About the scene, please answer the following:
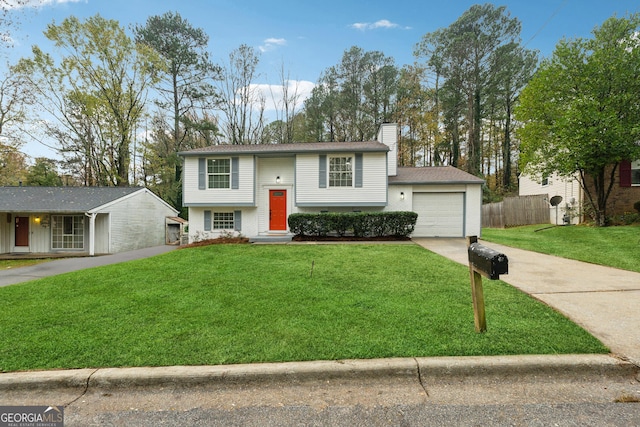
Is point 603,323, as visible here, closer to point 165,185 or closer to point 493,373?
point 493,373

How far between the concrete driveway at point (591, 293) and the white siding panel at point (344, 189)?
17.0 ft

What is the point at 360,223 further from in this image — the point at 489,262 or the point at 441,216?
the point at 489,262

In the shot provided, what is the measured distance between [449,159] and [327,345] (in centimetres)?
2832

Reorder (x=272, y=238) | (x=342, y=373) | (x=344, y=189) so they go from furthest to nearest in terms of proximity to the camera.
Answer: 1. (x=344, y=189)
2. (x=272, y=238)
3. (x=342, y=373)

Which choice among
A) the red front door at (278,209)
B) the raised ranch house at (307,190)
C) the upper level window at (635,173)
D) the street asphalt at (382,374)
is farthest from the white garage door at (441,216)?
the street asphalt at (382,374)

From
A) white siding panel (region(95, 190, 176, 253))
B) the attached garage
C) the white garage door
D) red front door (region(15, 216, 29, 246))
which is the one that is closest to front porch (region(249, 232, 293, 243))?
the attached garage

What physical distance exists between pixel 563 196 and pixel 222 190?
19038 mm

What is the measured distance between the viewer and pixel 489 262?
2.60m

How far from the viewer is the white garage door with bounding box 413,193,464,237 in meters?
12.2

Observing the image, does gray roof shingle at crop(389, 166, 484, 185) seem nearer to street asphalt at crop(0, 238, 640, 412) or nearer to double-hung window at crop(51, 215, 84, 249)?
street asphalt at crop(0, 238, 640, 412)

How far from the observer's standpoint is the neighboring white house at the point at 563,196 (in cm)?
1448

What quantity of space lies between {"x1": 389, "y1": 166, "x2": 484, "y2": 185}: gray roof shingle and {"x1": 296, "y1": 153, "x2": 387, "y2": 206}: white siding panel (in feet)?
2.83

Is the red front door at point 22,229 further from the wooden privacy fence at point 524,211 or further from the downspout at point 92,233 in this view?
the wooden privacy fence at point 524,211

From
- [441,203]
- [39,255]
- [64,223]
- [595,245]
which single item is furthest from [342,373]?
[64,223]
